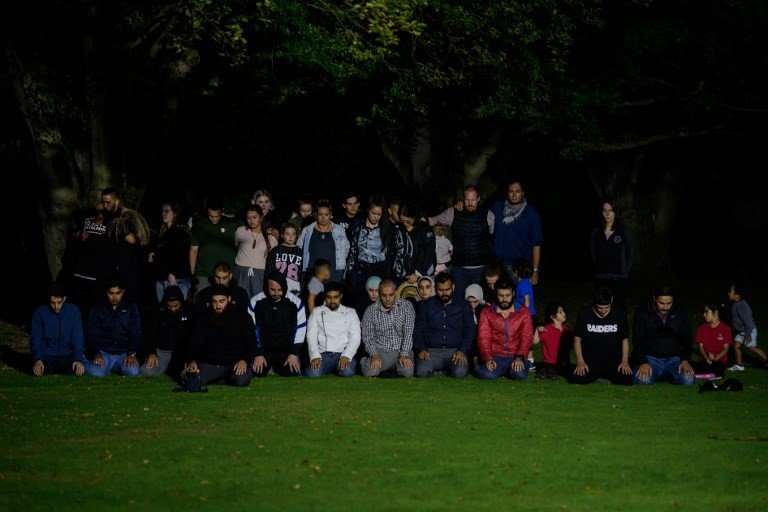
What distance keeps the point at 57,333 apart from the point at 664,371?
7653mm

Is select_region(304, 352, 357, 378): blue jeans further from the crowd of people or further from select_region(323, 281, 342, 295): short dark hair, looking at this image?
select_region(323, 281, 342, 295): short dark hair

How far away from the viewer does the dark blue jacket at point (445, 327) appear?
15227mm

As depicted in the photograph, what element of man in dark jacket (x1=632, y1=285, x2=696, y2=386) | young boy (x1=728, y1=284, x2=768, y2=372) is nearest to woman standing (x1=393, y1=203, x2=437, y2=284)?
man in dark jacket (x1=632, y1=285, x2=696, y2=386)

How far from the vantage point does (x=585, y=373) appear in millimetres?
14570

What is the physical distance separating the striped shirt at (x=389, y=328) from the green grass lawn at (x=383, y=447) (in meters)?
1.06

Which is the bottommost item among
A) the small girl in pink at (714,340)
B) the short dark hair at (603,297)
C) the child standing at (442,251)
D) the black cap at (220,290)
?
the small girl in pink at (714,340)

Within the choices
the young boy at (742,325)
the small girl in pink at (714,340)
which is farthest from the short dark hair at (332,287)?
the young boy at (742,325)

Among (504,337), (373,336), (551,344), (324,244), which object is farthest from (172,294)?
(551,344)

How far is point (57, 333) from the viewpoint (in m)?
15.2

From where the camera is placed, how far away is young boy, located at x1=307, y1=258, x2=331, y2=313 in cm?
1595

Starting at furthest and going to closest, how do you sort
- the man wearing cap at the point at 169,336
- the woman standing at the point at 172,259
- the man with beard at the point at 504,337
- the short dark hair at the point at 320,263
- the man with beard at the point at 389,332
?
the woman standing at the point at 172,259, the short dark hair at the point at 320,263, the man wearing cap at the point at 169,336, the man with beard at the point at 389,332, the man with beard at the point at 504,337

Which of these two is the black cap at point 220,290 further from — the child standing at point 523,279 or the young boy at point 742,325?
the young boy at point 742,325

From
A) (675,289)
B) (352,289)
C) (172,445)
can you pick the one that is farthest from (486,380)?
(675,289)

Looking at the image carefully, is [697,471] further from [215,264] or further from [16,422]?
[215,264]
